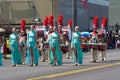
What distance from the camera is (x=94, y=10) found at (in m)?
55.0

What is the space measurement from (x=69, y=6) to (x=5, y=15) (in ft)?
22.9

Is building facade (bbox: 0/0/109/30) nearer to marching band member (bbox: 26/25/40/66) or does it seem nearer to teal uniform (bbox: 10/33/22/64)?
teal uniform (bbox: 10/33/22/64)

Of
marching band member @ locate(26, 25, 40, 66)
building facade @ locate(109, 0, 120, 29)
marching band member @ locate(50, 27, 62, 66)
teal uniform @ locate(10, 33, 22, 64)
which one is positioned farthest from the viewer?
building facade @ locate(109, 0, 120, 29)

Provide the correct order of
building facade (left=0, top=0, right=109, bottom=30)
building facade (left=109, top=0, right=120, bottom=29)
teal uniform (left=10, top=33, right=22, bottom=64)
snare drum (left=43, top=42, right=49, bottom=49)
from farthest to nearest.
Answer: building facade (left=109, top=0, right=120, bottom=29), building facade (left=0, top=0, right=109, bottom=30), snare drum (left=43, top=42, right=49, bottom=49), teal uniform (left=10, top=33, right=22, bottom=64)

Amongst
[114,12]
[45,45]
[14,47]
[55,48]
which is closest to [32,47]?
[14,47]

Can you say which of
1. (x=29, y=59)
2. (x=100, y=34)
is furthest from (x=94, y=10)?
(x=29, y=59)

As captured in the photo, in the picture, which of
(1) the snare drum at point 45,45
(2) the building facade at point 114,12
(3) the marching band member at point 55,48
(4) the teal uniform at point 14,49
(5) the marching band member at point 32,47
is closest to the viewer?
(5) the marching band member at point 32,47

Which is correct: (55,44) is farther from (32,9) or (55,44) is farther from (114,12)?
(114,12)

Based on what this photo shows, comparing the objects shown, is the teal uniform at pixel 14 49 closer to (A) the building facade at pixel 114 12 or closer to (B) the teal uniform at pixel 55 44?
(B) the teal uniform at pixel 55 44

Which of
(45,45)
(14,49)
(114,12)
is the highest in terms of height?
(114,12)

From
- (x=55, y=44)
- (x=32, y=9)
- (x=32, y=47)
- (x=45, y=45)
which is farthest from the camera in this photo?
(x=32, y=9)

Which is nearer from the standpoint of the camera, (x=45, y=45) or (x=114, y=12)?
(x=45, y=45)

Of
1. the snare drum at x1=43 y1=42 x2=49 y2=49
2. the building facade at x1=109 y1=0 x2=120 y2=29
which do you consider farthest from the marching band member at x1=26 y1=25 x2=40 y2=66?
the building facade at x1=109 y1=0 x2=120 y2=29

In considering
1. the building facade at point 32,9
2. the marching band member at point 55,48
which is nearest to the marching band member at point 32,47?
the marching band member at point 55,48
